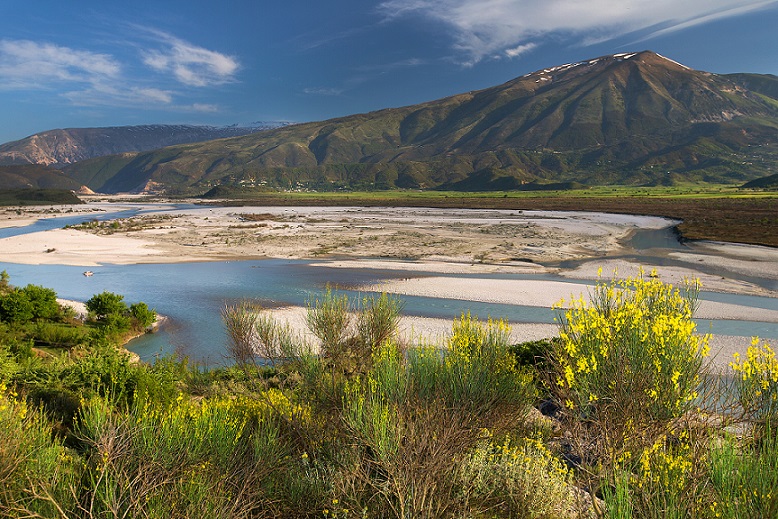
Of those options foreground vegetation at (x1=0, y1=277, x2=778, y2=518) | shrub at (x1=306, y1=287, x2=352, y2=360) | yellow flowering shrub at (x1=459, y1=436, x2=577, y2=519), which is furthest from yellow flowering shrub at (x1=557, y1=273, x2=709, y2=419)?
shrub at (x1=306, y1=287, x2=352, y2=360)

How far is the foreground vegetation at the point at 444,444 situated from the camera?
4891 mm

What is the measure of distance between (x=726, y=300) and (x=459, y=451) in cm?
3140

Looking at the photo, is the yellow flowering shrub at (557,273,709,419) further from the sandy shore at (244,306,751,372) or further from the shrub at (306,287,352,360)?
the sandy shore at (244,306,751,372)

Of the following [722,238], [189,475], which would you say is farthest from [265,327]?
[722,238]

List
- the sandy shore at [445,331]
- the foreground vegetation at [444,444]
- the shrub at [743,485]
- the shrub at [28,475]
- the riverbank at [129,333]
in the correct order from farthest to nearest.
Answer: the riverbank at [129,333] → the sandy shore at [445,331] → the foreground vegetation at [444,444] → the shrub at [28,475] → the shrub at [743,485]

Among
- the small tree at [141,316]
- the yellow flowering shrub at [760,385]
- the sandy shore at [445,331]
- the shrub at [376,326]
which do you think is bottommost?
the sandy shore at [445,331]

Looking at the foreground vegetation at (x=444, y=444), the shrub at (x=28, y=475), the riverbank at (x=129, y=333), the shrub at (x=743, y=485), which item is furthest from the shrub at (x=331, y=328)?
the riverbank at (x=129, y=333)

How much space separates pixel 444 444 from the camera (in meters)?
5.18

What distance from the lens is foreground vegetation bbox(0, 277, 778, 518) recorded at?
193 inches

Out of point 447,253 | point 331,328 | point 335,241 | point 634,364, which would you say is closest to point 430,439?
point 634,364

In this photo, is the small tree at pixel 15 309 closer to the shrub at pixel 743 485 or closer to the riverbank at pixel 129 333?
the riverbank at pixel 129 333

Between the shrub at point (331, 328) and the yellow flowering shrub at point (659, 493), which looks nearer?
the yellow flowering shrub at point (659, 493)

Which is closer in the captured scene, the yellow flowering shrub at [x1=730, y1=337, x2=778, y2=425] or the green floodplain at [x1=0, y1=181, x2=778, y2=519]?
the green floodplain at [x1=0, y1=181, x2=778, y2=519]

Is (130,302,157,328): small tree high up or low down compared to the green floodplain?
down
